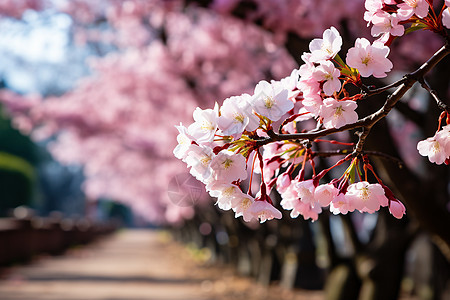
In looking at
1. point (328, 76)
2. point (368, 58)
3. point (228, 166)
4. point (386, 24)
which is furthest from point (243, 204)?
point (386, 24)

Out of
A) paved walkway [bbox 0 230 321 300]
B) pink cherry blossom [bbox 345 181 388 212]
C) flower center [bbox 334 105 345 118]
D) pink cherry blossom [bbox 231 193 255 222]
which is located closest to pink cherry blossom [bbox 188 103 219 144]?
pink cherry blossom [bbox 231 193 255 222]

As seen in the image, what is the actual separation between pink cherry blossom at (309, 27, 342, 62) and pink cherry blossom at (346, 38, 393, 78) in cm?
4

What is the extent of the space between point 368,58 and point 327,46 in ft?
0.37

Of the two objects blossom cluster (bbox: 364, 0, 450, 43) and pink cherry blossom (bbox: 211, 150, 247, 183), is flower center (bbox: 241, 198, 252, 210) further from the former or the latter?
blossom cluster (bbox: 364, 0, 450, 43)

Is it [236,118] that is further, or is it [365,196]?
[365,196]

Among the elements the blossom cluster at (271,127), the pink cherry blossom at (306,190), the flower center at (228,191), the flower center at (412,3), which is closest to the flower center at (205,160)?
the blossom cluster at (271,127)

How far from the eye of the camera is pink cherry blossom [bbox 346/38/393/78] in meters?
1.55

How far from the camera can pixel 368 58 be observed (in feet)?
5.16

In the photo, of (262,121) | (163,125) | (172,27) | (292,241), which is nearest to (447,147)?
(262,121)

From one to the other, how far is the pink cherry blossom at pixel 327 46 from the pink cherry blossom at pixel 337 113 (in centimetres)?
12

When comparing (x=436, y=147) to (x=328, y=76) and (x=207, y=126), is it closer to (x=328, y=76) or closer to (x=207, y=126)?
(x=328, y=76)

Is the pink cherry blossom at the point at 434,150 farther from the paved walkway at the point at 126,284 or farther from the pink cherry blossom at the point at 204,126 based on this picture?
the paved walkway at the point at 126,284

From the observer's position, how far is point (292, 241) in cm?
1052

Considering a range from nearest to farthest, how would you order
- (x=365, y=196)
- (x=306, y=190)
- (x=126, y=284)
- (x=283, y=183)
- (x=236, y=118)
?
(x=236, y=118)
(x=365, y=196)
(x=306, y=190)
(x=283, y=183)
(x=126, y=284)
